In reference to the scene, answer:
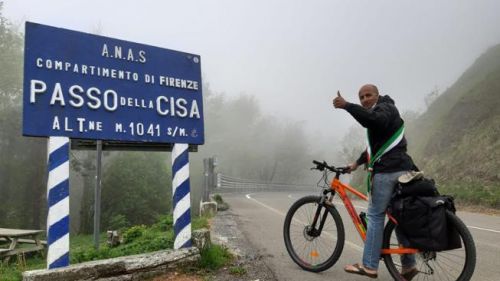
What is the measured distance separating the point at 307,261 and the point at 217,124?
60.0 meters

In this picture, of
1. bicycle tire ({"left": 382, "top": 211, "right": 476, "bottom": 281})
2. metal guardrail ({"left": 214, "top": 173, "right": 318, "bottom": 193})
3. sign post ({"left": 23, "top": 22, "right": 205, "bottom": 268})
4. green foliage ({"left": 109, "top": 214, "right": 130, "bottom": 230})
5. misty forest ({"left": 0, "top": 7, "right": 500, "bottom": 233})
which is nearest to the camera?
bicycle tire ({"left": 382, "top": 211, "right": 476, "bottom": 281})

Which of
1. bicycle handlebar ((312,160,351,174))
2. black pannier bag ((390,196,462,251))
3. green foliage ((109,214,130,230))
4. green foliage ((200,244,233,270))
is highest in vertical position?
bicycle handlebar ((312,160,351,174))

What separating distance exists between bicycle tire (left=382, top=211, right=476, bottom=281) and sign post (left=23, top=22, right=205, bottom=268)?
238cm

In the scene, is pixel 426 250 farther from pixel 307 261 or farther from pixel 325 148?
pixel 325 148

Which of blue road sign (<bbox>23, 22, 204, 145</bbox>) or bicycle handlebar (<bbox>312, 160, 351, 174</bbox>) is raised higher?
blue road sign (<bbox>23, 22, 204, 145</bbox>)

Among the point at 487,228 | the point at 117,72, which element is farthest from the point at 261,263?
the point at 487,228

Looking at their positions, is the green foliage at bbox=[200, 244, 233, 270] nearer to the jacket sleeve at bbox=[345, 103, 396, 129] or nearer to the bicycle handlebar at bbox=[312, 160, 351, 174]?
the bicycle handlebar at bbox=[312, 160, 351, 174]

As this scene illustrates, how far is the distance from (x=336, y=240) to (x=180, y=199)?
1.91 m

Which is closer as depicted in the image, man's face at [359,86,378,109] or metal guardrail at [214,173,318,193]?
man's face at [359,86,378,109]

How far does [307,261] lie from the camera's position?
17.2 ft

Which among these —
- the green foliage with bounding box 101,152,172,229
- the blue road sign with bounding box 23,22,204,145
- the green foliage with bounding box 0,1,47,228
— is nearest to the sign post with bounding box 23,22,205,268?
the blue road sign with bounding box 23,22,204,145

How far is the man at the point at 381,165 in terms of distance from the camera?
422cm

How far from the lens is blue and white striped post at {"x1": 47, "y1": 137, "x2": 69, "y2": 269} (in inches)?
175

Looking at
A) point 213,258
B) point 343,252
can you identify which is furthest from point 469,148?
point 213,258
